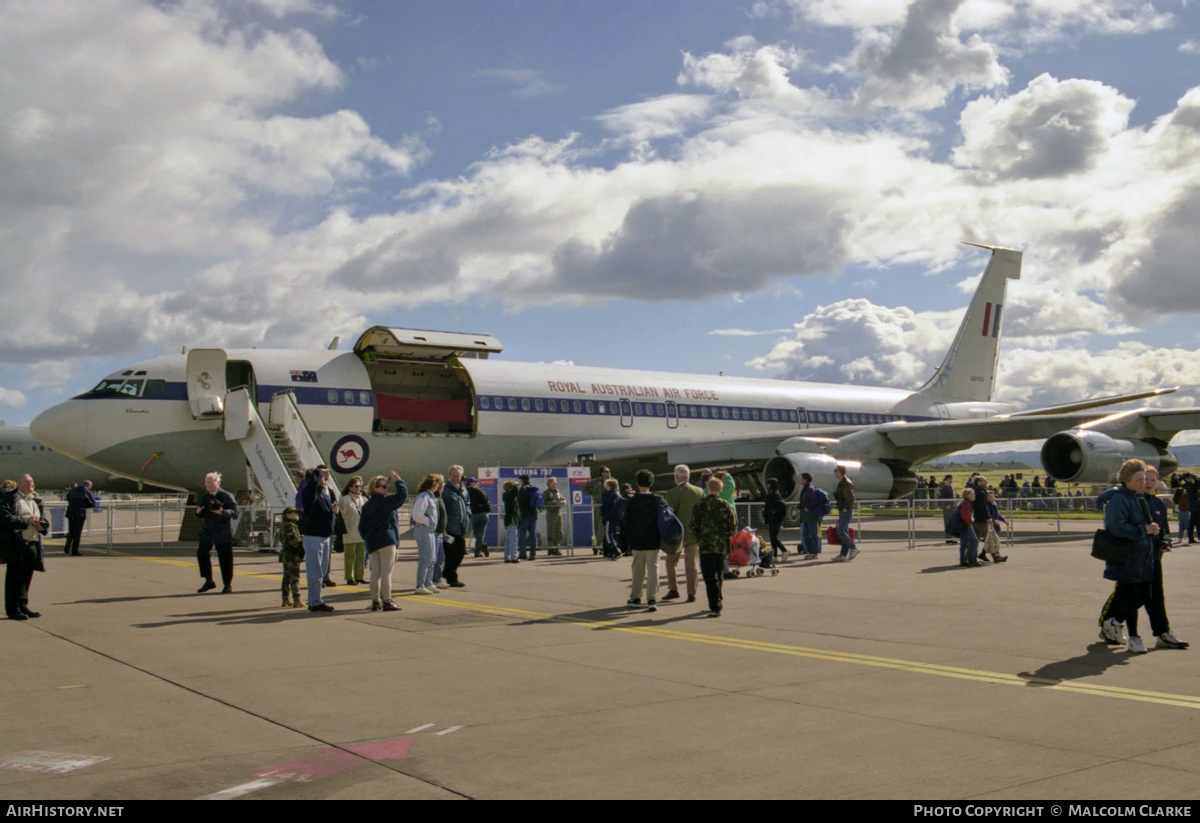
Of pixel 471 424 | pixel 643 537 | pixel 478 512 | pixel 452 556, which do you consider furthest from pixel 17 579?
pixel 471 424

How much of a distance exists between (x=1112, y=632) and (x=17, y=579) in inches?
426

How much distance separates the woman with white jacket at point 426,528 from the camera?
41.4 ft

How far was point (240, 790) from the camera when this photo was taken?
4684mm

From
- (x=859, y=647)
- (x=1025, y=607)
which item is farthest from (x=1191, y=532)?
(x=859, y=647)

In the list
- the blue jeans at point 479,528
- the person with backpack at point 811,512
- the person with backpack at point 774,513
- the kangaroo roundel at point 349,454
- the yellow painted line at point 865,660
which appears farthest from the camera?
the kangaroo roundel at point 349,454

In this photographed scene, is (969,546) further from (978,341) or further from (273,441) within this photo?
(978,341)

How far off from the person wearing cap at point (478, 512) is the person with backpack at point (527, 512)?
2.05ft

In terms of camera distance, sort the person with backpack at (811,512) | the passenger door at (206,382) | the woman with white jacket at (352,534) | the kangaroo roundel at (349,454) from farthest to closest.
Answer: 1. the kangaroo roundel at (349,454)
2. the passenger door at (206,382)
3. the person with backpack at (811,512)
4. the woman with white jacket at (352,534)

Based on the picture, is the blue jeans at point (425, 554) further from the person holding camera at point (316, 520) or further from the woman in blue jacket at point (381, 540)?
the person holding camera at point (316, 520)

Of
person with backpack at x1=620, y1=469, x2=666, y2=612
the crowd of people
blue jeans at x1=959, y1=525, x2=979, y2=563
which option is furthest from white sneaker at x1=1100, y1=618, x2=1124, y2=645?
blue jeans at x1=959, y1=525, x2=979, y2=563

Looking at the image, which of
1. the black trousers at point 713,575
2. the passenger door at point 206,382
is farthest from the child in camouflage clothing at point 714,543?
the passenger door at point 206,382
